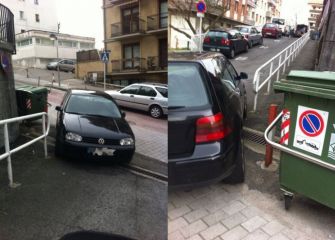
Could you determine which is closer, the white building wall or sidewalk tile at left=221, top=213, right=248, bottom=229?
the white building wall

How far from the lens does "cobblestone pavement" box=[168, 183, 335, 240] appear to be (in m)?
1.83

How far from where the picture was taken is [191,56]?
1211 millimetres

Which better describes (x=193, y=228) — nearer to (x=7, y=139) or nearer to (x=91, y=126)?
(x=91, y=126)

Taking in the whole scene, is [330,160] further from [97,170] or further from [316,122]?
[97,170]

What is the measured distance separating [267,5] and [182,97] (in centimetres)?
122

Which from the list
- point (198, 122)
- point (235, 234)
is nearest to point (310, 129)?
Result: point (235, 234)

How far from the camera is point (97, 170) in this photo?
0.80 metres

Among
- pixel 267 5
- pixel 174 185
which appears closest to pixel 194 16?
pixel 174 185

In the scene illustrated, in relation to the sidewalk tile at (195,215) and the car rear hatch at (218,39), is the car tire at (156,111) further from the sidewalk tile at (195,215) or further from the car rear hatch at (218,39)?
the sidewalk tile at (195,215)

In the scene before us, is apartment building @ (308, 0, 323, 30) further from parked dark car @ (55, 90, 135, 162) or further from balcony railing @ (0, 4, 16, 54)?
balcony railing @ (0, 4, 16, 54)

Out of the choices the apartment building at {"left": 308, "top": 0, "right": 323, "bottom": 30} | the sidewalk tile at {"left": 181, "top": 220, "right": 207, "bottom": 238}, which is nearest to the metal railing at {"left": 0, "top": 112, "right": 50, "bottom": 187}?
the sidewalk tile at {"left": 181, "top": 220, "right": 207, "bottom": 238}

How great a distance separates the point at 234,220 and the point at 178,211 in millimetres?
450

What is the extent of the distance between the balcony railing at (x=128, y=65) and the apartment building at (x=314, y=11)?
182 centimetres

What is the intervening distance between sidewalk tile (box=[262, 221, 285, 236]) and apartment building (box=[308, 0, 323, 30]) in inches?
56.4
